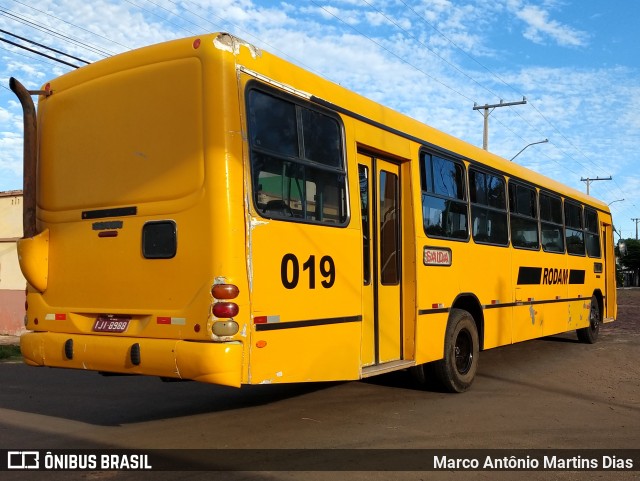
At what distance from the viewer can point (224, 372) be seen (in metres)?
4.78

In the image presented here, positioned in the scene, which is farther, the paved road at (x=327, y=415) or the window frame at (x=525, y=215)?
the window frame at (x=525, y=215)

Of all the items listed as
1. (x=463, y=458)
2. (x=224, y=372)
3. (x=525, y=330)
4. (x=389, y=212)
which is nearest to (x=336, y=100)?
(x=389, y=212)

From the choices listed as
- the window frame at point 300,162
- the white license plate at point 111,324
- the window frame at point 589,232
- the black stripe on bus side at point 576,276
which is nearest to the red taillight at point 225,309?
the window frame at point 300,162

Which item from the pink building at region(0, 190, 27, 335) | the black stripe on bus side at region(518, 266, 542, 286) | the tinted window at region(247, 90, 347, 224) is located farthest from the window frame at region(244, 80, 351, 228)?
the pink building at region(0, 190, 27, 335)

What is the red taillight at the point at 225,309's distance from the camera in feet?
16.0

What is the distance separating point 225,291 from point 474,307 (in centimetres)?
468

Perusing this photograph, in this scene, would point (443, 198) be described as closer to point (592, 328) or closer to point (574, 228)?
point (574, 228)

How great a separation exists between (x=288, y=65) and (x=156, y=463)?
3.51m

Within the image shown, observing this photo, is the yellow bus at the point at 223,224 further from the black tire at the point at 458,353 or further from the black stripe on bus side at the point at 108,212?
the black tire at the point at 458,353

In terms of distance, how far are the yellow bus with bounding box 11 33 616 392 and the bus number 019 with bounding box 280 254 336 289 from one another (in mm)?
18

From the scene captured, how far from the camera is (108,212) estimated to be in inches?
225

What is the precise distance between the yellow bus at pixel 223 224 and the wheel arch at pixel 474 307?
0.77 metres

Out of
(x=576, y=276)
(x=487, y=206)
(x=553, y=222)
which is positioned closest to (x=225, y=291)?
(x=487, y=206)

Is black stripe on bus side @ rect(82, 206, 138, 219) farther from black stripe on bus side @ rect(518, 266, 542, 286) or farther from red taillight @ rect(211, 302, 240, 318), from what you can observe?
black stripe on bus side @ rect(518, 266, 542, 286)
